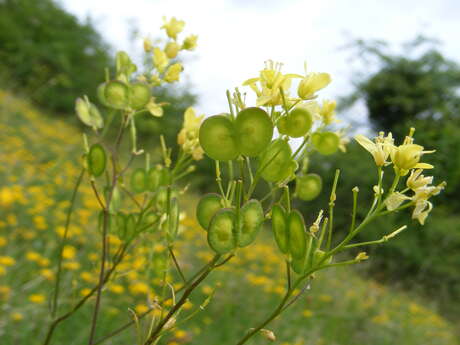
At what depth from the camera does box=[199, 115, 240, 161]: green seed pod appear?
0.36 meters

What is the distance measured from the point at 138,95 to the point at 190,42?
155 mm

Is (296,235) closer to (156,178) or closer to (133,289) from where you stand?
(156,178)

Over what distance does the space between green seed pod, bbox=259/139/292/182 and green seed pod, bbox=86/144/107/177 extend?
10.9 inches

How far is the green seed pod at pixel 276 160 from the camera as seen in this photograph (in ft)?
1.35

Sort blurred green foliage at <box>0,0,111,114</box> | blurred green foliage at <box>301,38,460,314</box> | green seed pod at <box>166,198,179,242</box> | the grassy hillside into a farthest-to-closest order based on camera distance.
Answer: blurred green foliage at <box>0,0,111,114</box> < blurred green foliage at <box>301,38,460,314</box> < the grassy hillside < green seed pod at <box>166,198,179,242</box>

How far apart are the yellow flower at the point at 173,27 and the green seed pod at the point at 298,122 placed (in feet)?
1.12

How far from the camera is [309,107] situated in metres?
0.43

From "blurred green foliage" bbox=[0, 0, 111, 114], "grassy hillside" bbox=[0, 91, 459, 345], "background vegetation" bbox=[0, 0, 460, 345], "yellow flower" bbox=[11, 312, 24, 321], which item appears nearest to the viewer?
"yellow flower" bbox=[11, 312, 24, 321]

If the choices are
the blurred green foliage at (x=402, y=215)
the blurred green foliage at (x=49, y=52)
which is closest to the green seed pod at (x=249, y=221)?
the blurred green foliage at (x=402, y=215)

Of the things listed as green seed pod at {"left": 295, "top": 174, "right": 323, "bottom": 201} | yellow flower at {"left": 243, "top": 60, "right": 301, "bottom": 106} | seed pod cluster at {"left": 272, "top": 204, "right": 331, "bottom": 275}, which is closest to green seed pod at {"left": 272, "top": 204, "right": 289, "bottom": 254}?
→ seed pod cluster at {"left": 272, "top": 204, "right": 331, "bottom": 275}

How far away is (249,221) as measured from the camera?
1.28ft

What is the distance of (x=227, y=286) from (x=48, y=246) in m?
1.04

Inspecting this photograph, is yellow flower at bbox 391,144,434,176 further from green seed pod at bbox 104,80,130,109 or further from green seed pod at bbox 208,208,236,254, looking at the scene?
green seed pod at bbox 104,80,130,109

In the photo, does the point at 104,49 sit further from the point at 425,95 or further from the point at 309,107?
the point at 309,107
